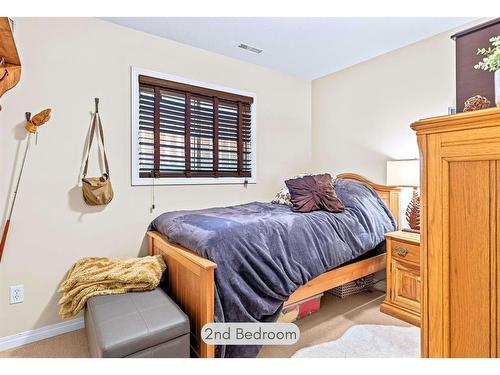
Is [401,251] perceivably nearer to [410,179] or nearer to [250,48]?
[410,179]

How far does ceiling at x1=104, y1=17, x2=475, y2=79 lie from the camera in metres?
2.22

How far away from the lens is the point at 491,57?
0.84 m

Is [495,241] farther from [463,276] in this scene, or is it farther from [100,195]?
[100,195]

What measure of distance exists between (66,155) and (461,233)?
2.34 meters

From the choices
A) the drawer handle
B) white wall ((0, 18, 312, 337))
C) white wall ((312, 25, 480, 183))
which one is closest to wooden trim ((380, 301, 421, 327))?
the drawer handle

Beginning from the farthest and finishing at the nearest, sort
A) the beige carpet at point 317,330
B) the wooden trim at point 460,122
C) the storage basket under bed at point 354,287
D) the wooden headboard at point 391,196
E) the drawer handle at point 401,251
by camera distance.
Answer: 1. the wooden headboard at point 391,196
2. the storage basket under bed at point 354,287
3. the drawer handle at point 401,251
4. the beige carpet at point 317,330
5. the wooden trim at point 460,122

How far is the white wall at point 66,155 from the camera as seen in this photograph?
74.0 inches

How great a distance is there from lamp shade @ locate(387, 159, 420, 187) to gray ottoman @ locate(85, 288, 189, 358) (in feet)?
6.59

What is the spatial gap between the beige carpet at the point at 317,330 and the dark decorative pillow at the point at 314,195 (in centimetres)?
82

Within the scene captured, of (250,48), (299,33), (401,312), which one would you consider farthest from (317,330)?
(250,48)

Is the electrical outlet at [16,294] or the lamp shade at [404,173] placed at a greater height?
the lamp shade at [404,173]

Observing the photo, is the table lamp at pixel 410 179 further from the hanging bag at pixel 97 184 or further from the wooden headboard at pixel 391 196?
the hanging bag at pixel 97 184

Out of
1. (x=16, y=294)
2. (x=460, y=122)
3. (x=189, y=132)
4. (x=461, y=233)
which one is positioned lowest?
(x=16, y=294)

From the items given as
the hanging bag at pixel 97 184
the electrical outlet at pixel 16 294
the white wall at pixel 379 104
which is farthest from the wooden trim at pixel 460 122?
the electrical outlet at pixel 16 294
